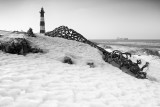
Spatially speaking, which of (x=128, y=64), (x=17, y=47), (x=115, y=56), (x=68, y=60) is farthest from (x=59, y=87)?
(x=115, y=56)

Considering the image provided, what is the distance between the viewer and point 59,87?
4625 mm

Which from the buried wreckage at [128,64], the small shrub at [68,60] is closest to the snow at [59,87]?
the small shrub at [68,60]

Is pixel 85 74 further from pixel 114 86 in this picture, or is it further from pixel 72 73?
pixel 114 86

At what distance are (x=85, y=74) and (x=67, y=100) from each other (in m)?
2.26

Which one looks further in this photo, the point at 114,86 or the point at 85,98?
the point at 114,86

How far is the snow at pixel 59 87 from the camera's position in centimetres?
388

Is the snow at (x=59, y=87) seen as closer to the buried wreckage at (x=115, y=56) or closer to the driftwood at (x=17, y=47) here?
the driftwood at (x=17, y=47)

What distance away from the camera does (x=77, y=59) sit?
796 centimetres

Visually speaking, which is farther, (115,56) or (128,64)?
(115,56)

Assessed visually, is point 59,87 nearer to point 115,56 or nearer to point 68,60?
point 68,60

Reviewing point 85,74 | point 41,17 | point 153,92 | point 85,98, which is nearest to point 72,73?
point 85,74

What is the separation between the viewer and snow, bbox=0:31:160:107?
388 cm

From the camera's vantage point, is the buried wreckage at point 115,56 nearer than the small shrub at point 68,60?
No

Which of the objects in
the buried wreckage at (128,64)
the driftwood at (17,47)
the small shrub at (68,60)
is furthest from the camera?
the buried wreckage at (128,64)
